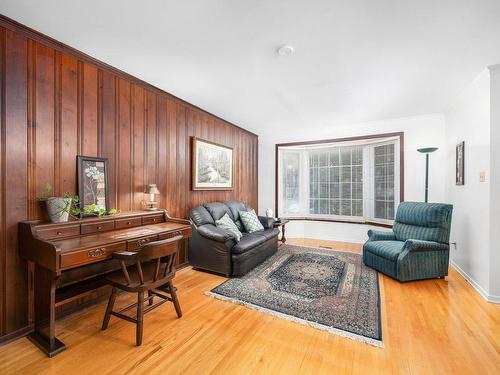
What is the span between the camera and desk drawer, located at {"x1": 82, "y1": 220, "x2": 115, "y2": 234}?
7.00 ft

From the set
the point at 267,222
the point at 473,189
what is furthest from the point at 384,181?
the point at 267,222

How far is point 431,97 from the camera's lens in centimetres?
335

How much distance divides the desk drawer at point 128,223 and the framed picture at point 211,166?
1242 millimetres

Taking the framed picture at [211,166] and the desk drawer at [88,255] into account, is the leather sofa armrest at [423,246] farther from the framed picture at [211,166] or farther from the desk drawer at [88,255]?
the desk drawer at [88,255]

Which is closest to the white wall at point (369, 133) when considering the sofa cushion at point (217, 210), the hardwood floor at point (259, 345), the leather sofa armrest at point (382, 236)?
the leather sofa armrest at point (382, 236)

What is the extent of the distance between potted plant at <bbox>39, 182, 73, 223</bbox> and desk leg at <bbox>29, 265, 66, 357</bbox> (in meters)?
0.40

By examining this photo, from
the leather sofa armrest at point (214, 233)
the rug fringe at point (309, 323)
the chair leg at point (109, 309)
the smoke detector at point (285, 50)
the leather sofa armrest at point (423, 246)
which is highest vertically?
the smoke detector at point (285, 50)

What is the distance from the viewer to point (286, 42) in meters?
2.09

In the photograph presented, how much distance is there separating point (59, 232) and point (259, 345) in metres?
1.89

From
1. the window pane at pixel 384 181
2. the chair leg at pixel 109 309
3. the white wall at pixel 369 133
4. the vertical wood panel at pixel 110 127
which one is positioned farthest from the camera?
the window pane at pixel 384 181

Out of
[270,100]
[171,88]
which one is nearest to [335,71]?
[270,100]

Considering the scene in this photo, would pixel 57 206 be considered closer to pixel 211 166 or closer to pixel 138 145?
pixel 138 145

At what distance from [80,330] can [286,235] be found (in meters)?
4.16

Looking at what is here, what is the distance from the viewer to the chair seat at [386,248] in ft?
9.98
